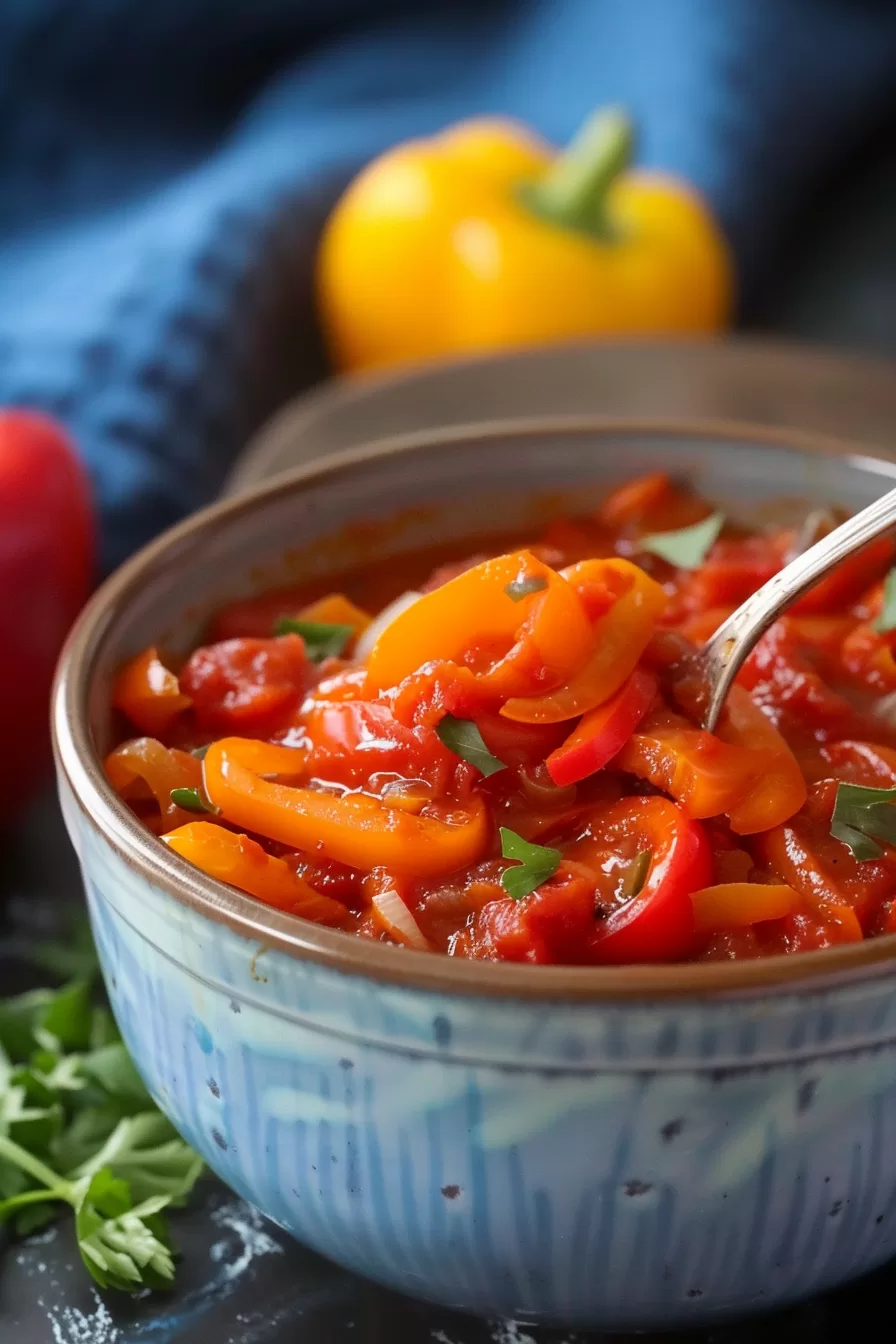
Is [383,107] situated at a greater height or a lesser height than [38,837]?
greater

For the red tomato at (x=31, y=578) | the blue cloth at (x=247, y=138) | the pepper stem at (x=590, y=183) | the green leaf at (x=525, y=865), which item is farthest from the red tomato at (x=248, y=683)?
the pepper stem at (x=590, y=183)

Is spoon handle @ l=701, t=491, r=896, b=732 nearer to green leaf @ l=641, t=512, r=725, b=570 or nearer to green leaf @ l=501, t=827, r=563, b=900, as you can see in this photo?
green leaf @ l=501, t=827, r=563, b=900

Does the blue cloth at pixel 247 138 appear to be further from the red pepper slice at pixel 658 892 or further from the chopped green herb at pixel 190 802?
the red pepper slice at pixel 658 892

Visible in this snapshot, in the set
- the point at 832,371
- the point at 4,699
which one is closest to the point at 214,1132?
the point at 4,699

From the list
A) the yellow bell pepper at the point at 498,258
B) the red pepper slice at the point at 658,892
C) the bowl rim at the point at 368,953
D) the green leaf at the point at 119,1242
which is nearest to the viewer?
the bowl rim at the point at 368,953

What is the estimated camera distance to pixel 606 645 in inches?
60.4

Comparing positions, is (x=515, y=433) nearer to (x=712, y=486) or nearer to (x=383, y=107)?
(x=712, y=486)

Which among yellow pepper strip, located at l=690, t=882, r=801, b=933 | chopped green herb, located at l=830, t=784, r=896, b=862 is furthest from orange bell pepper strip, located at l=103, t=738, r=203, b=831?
chopped green herb, located at l=830, t=784, r=896, b=862

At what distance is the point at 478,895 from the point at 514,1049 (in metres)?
0.25

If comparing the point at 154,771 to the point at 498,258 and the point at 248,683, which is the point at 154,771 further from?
the point at 498,258

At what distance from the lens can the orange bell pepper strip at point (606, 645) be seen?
150 centimetres

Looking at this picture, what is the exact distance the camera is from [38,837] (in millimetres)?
2500

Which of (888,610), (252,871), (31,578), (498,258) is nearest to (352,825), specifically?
(252,871)

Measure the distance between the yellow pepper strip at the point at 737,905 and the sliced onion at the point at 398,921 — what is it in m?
0.25
